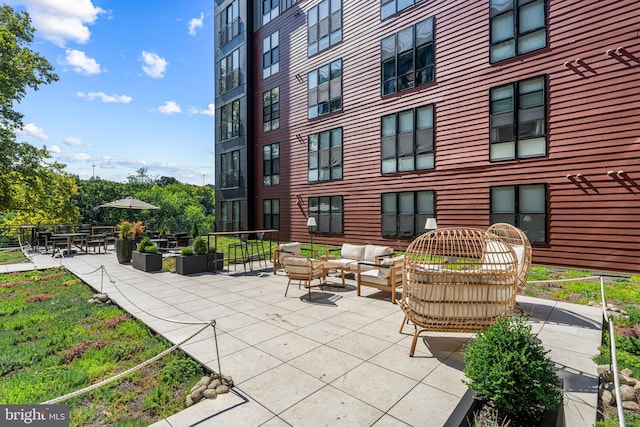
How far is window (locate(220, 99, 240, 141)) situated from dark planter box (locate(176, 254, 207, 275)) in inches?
461

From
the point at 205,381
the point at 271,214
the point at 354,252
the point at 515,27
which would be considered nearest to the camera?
the point at 205,381

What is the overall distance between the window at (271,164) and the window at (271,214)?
3.53 ft

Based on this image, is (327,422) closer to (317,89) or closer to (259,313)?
(259,313)

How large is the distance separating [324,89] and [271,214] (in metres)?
7.15

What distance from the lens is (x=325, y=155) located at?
47.0 feet

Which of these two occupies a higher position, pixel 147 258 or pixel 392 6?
pixel 392 6

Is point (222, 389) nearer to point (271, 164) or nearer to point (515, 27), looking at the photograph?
point (515, 27)

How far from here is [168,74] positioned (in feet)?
59.0

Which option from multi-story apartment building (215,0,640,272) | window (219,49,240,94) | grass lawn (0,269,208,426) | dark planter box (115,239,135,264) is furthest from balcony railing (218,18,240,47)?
grass lawn (0,269,208,426)

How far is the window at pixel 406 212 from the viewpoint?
36.0ft

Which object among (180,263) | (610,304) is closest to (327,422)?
(610,304)

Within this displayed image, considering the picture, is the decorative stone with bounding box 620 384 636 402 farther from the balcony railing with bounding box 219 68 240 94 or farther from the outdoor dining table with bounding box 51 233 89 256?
the balcony railing with bounding box 219 68 240 94

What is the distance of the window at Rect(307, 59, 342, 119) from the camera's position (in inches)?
545

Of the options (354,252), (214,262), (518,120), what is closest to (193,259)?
(214,262)
